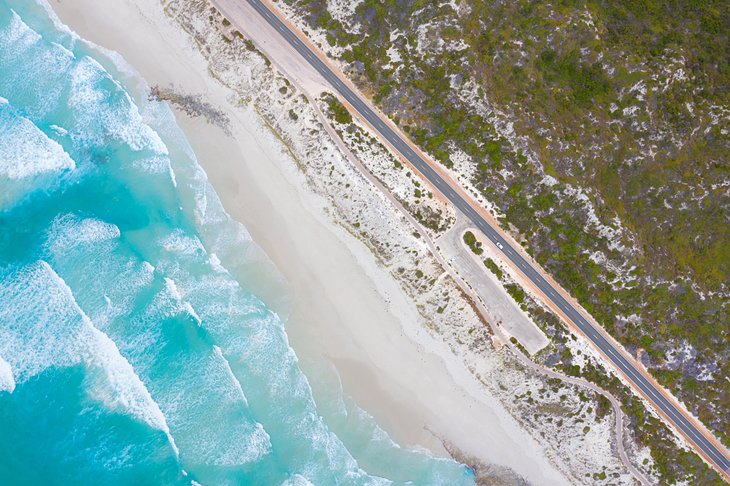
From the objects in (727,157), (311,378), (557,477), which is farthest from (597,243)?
(311,378)

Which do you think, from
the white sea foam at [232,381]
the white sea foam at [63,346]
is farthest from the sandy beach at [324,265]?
the white sea foam at [63,346]

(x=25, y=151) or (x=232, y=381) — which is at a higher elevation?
(x=25, y=151)

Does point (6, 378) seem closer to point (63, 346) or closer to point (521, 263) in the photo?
point (63, 346)

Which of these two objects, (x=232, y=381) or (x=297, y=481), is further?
(x=232, y=381)

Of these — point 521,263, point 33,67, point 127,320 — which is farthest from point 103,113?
point 521,263

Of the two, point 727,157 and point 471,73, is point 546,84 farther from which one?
point 727,157

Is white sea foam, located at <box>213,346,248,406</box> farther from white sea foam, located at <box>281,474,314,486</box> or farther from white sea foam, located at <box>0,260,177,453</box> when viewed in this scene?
white sea foam, located at <box>281,474,314,486</box>
